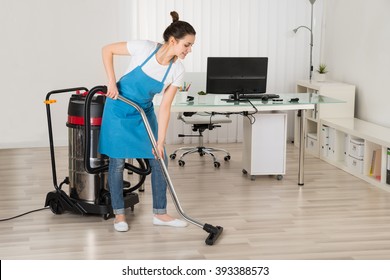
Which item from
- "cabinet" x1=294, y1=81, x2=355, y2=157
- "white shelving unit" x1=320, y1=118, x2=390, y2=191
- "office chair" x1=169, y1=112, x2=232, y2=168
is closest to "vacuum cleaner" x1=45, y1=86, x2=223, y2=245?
"office chair" x1=169, y1=112, x2=232, y2=168

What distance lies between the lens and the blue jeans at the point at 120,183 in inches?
157

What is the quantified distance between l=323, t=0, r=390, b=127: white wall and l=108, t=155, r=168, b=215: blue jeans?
103 inches

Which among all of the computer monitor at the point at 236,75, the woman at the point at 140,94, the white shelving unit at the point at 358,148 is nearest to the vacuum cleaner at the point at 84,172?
the woman at the point at 140,94

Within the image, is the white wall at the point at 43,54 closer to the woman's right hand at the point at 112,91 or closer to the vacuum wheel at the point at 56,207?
the vacuum wheel at the point at 56,207

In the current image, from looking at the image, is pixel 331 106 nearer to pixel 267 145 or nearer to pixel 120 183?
pixel 267 145

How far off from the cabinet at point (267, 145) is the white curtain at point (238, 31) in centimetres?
177

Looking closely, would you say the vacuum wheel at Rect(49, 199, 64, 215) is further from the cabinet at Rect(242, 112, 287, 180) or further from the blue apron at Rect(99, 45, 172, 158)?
the cabinet at Rect(242, 112, 287, 180)

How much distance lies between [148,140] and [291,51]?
11.7 ft

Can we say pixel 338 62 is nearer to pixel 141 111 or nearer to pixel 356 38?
pixel 356 38

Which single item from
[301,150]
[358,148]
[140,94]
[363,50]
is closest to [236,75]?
[301,150]

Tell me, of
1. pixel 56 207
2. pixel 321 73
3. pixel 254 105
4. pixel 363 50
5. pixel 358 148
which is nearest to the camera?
pixel 56 207

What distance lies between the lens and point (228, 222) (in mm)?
4242

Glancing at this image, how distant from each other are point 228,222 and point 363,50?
2.79m
